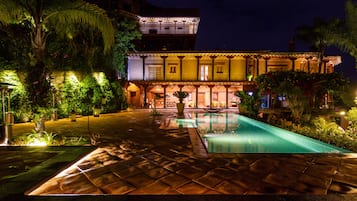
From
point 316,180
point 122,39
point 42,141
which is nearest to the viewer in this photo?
point 316,180

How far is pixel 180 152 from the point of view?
5609mm

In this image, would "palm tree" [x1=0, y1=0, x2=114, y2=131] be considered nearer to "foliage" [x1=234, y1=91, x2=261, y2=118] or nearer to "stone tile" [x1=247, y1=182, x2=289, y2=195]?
"stone tile" [x1=247, y1=182, x2=289, y2=195]

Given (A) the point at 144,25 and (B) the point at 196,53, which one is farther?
Result: (A) the point at 144,25

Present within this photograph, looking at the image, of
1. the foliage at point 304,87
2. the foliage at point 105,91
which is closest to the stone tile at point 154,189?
the foliage at point 304,87

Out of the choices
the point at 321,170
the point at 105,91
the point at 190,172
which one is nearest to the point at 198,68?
the point at 105,91

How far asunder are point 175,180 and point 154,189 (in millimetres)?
435

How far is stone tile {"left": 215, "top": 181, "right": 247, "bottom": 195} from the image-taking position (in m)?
3.35

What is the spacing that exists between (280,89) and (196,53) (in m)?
15.0

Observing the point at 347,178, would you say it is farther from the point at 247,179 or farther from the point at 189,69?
the point at 189,69

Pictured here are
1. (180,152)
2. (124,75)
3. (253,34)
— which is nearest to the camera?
(180,152)

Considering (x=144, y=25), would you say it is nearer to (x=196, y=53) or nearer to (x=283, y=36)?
(x=196, y=53)

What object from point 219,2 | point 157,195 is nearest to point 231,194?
point 157,195

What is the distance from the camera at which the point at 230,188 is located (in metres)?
3.48

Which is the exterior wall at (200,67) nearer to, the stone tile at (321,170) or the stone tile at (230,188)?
the stone tile at (321,170)
